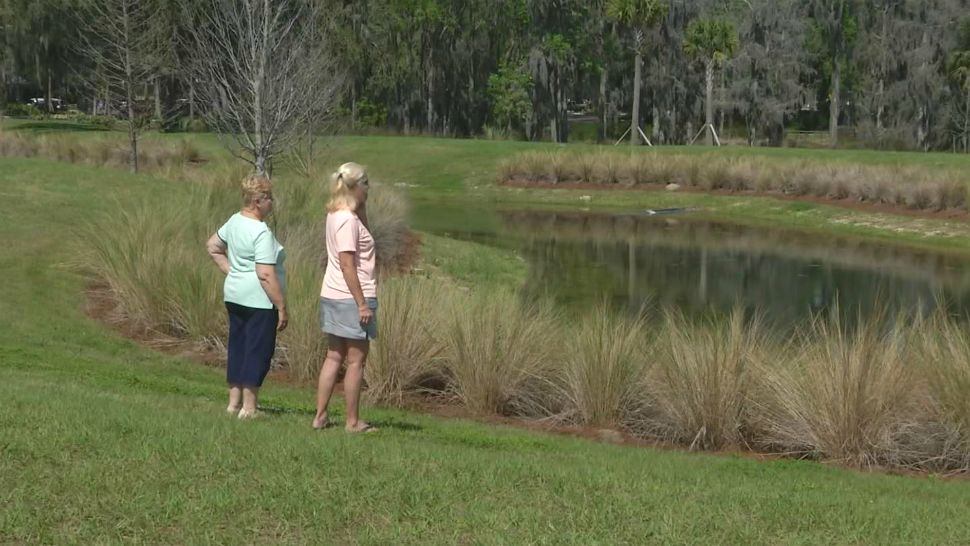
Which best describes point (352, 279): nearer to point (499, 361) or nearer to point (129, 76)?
point (499, 361)

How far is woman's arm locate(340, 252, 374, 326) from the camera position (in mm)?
7844

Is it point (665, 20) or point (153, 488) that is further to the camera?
point (665, 20)

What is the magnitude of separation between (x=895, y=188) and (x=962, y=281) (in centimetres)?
1003

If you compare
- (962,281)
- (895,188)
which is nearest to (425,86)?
(895,188)

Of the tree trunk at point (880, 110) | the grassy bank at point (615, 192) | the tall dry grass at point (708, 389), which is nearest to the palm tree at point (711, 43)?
the tree trunk at point (880, 110)

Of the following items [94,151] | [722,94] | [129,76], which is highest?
[722,94]

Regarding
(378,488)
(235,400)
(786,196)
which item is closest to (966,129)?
(786,196)

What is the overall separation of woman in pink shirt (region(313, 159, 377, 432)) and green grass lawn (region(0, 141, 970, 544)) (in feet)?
1.56

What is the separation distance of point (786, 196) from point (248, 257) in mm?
30833

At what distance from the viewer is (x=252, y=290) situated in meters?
8.34

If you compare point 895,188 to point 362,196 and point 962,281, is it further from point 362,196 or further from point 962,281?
point 362,196

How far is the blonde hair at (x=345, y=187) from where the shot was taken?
7.95 metres

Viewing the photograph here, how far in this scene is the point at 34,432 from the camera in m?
6.79

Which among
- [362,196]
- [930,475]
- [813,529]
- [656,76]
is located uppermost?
[656,76]
